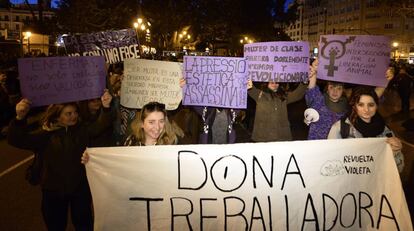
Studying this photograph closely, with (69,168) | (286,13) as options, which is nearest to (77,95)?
(69,168)

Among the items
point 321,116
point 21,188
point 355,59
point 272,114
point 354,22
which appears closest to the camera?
point 321,116

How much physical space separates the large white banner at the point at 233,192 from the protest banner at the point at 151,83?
6.50 ft

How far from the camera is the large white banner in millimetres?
3398

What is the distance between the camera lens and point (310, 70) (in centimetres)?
561

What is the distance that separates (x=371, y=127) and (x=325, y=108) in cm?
119

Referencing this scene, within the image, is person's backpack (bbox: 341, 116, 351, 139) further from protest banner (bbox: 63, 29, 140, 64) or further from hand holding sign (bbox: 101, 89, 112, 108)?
protest banner (bbox: 63, 29, 140, 64)

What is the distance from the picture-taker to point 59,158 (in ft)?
11.9

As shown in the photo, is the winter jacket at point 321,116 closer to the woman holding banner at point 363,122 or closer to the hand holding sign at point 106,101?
the woman holding banner at point 363,122

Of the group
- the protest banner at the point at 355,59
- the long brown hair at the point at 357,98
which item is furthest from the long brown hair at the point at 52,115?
the protest banner at the point at 355,59

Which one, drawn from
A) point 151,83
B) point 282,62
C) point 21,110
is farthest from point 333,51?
point 21,110

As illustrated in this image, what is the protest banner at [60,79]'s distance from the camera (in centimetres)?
397

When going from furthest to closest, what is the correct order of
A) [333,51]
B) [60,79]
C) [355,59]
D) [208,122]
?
1. [208,122]
2. [333,51]
3. [355,59]
4. [60,79]

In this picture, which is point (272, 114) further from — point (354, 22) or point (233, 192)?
point (354, 22)

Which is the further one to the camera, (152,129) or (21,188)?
(21,188)
